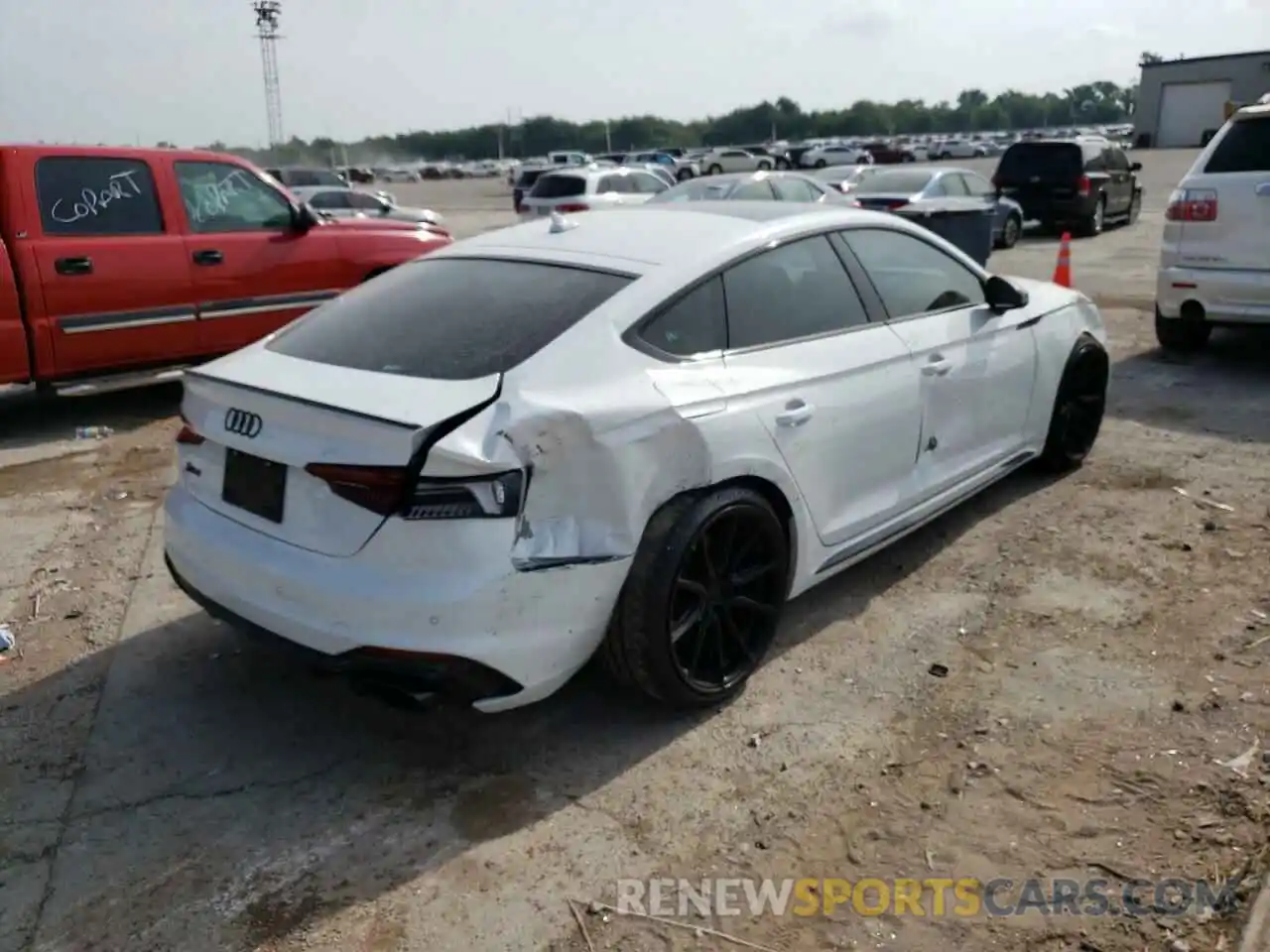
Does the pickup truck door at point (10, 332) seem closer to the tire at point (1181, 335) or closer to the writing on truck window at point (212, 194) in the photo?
the writing on truck window at point (212, 194)

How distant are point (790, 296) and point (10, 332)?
214 inches

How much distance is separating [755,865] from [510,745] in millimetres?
939

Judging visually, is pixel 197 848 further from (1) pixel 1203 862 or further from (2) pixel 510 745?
A: (1) pixel 1203 862

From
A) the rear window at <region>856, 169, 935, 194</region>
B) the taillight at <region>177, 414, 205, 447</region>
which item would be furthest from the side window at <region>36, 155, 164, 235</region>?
the rear window at <region>856, 169, 935, 194</region>

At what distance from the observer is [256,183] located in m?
8.19

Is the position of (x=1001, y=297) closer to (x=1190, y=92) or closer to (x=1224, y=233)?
(x=1224, y=233)

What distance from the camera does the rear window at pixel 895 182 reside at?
51.7 ft

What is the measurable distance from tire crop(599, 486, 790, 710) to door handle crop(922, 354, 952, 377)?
108 centimetres

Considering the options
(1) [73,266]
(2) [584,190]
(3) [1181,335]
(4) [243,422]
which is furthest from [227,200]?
(2) [584,190]

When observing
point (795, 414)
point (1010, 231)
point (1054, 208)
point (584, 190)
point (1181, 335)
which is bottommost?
point (1181, 335)

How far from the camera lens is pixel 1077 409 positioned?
584 cm

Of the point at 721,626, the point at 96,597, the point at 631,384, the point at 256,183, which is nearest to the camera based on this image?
the point at 631,384

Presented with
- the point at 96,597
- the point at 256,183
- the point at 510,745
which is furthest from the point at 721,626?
the point at 256,183

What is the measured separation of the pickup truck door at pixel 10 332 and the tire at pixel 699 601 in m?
5.46
